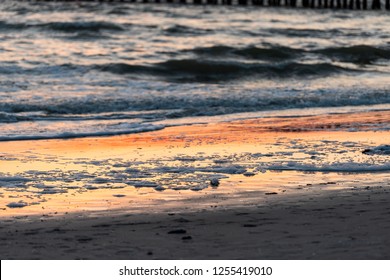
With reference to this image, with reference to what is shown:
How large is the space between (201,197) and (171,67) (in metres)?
13.0

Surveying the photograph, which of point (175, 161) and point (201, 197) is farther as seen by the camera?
point (175, 161)

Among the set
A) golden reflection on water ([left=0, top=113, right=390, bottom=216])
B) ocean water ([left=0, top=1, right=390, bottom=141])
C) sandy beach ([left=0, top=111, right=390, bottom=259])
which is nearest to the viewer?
sandy beach ([left=0, top=111, right=390, bottom=259])

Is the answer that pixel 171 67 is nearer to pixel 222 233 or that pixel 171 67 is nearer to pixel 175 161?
pixel 175 161

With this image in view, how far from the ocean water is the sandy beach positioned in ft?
5.69

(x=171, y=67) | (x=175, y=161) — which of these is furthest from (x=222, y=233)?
(x=171, y=67)

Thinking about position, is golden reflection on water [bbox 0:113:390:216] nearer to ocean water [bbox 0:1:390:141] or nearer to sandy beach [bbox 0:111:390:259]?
sandy beach [bbox 0:111:390:259]

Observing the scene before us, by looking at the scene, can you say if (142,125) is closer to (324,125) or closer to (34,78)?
(324,125)

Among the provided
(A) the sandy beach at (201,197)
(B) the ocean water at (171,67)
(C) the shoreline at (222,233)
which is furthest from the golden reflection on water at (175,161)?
(B) the ocean water at (171,67)

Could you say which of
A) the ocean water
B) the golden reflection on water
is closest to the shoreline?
the golden reflection on water

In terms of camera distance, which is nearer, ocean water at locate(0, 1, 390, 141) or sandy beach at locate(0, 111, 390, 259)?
sandy beach at locate(0, 111, 390, 259)

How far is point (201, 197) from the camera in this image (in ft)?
22.8

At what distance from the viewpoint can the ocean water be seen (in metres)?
13.1

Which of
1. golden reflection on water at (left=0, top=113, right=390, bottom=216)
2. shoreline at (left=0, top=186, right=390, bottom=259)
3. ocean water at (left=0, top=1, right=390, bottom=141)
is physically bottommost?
shoreline at (left=0, top=186, right=390, bottom=259)

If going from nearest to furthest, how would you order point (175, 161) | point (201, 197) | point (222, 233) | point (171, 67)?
point (222, 233), point (201, 197), point (175, 161), point (171, 67)
